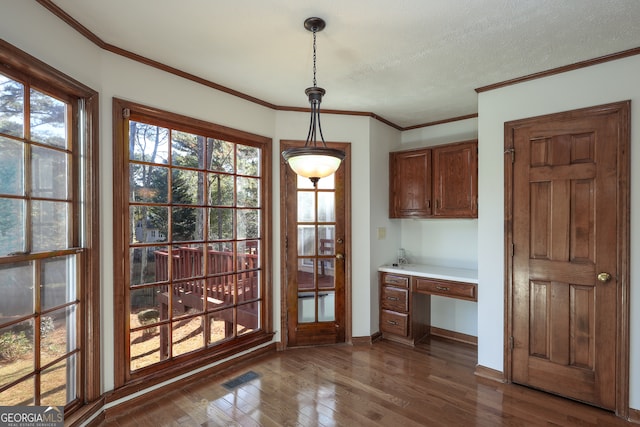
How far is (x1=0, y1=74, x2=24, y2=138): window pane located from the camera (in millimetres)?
1670

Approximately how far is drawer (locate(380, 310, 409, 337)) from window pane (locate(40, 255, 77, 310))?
2938 mm

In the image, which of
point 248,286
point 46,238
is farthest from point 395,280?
point 46,238

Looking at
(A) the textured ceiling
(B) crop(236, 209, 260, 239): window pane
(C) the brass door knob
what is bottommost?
(C) the brass door knob

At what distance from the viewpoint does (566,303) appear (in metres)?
2.53

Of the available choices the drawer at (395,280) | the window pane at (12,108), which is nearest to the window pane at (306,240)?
the drawer at (395,280)

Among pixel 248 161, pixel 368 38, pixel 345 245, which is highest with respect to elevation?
pixel 368 38

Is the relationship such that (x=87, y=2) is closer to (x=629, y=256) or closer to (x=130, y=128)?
(x=130, y=128)

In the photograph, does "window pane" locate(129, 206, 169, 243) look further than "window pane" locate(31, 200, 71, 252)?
Yes

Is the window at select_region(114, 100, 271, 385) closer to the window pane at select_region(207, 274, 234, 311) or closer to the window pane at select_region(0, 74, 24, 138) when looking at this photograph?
the window pane at select_region(207, 274, 234, 311)

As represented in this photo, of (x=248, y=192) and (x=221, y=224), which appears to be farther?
(x=248, y=192)

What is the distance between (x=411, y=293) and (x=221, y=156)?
2.46 m

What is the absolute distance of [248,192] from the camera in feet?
10.9

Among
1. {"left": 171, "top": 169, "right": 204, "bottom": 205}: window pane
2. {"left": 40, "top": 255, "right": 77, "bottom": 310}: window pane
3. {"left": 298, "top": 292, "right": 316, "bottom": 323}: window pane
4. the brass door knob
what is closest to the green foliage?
{"left": 40, "top": 255, "right": 77, "bottom": 310}: window pane

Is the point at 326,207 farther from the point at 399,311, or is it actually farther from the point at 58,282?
the point at 58,282
